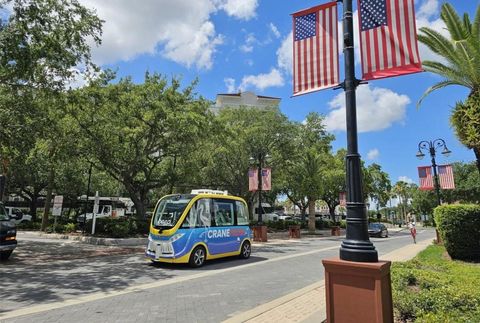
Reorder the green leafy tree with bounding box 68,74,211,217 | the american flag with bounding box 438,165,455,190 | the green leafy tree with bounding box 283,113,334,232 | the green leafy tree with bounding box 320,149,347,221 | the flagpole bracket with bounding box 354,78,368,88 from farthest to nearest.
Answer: the green leafy tree with bounding box 320,149,347,221 → the green leafy tree with bounding box 283,113,334,232 → the american flag with bounding box 438,165,455,190 → the green leafy tree with bounding box 68,74,211,217 → the flagpole bracket with bounding box 354,78,368,88

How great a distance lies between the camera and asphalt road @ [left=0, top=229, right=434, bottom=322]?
22.3ft

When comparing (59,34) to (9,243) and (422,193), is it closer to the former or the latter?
(9,243)

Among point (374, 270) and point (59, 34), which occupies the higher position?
point (59, 34)

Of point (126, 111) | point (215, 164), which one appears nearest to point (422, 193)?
point (215, 164)

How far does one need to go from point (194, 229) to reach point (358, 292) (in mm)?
8739

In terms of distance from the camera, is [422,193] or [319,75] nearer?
[319,75]

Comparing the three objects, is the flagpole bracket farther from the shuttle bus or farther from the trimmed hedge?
the trimmed hedge

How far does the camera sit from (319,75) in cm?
583

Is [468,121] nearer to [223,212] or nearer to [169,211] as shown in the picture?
[223,212]

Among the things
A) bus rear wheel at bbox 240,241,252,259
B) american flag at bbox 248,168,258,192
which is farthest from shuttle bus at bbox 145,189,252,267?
american flag at bbox 248,168,258,192

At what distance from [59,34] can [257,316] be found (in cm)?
1355

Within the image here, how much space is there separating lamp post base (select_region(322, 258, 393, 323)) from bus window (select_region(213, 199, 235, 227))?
9.25m

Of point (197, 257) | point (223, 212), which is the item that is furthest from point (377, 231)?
point (197, 257)

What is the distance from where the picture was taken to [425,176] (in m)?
23.5
